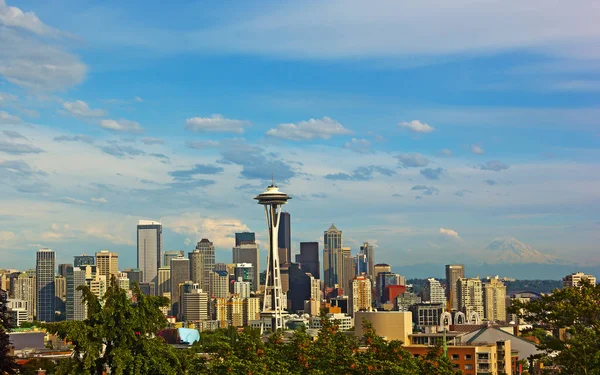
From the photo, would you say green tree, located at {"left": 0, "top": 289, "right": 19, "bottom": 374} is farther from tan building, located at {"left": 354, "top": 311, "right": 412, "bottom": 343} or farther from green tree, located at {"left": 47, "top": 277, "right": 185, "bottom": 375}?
tan building, located at {"left": 354, "top": 311, "right": 412, "bottom": 343}

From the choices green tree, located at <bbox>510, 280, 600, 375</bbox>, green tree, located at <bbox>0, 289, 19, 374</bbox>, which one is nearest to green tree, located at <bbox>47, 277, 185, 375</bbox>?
green tree, located at <bbox>0, 289, 19, 374</bbox>

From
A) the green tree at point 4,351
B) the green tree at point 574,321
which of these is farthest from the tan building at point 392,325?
the green tree at point 4,351

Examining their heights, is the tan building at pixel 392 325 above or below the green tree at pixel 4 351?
below

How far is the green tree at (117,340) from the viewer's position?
35.2 m

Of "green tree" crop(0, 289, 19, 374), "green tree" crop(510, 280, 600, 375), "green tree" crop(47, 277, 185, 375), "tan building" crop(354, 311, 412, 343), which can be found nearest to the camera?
"green tree" crop(47, 277, 185, 375)

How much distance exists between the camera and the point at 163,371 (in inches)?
1415

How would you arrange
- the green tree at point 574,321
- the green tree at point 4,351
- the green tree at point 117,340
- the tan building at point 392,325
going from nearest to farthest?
the green tree at point 117,340, the green tree at point 574,321, the green tree at point 4,351, the tan building at point 392,325

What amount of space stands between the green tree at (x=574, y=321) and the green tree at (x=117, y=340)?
15.2m

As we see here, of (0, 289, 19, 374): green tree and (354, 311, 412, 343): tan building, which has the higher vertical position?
(0, 289, 19, 374): green tree

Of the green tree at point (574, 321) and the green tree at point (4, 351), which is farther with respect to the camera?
the green tree at point (4, 351)

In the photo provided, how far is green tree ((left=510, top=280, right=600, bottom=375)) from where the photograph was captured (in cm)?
3769

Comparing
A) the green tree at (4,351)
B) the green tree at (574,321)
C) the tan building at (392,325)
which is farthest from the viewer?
the tan building at (392,325)

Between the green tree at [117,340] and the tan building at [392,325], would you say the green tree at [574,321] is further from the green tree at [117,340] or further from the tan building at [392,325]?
the tan building at [392,325]

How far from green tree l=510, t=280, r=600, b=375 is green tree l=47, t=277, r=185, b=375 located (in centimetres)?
1519
